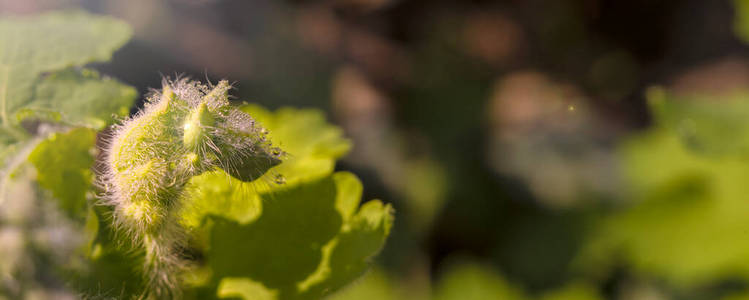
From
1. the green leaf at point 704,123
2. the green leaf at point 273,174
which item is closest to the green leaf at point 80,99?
the green leaf at point 273,174

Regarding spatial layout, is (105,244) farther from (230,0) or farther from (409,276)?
(230,0)

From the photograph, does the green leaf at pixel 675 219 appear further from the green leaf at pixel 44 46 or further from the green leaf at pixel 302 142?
the green leaf at pixel 44 46

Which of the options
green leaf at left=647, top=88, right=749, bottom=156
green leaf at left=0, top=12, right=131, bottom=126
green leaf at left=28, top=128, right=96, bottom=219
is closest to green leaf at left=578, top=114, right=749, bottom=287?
green leaf at left=647, top=88, right=749, bottom=156

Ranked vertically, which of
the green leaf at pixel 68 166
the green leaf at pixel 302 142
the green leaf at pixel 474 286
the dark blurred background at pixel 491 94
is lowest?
the green leaf at pixel 68 166

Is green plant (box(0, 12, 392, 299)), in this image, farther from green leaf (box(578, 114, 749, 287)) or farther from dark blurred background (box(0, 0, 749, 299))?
green leaf (box(578, 114, 749, 287))

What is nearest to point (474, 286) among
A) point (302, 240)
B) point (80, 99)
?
point (302, 240)

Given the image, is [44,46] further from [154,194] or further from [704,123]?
[704,123]

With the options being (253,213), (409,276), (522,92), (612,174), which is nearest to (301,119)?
(253,213)

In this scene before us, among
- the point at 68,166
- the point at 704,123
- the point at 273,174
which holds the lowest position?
the point at 68,166
